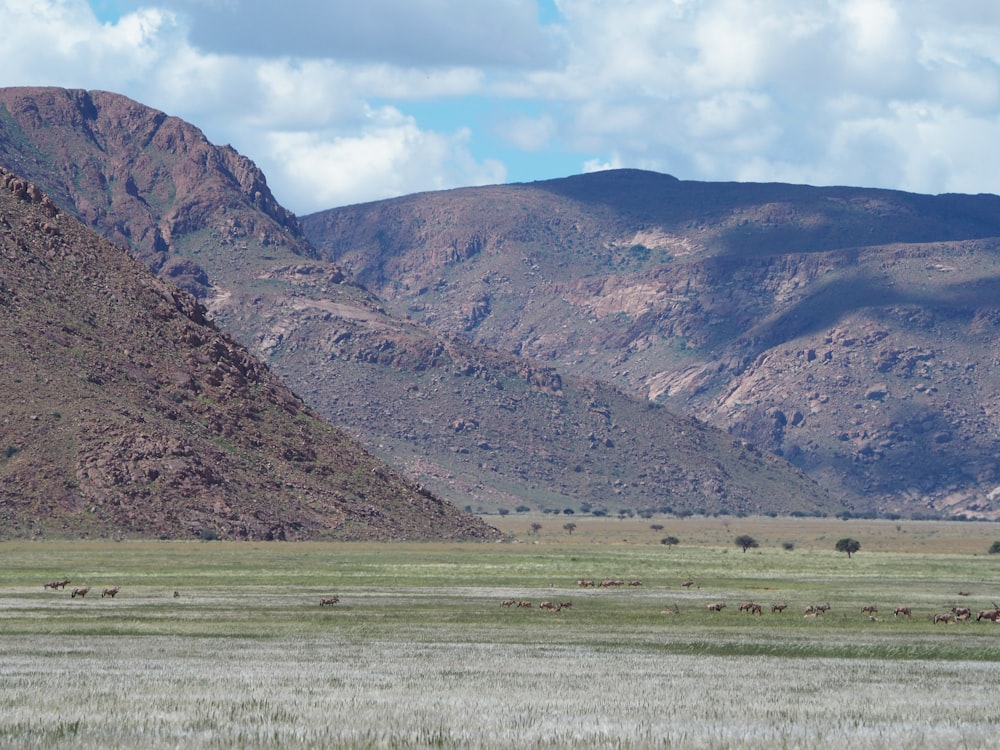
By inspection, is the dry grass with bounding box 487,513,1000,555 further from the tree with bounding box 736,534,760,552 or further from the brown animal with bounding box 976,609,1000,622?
the brown animal with bounding box 976,609,1000,622

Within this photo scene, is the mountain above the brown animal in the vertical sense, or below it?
above

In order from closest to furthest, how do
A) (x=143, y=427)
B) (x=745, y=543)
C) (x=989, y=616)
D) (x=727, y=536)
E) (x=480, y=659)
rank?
(x=480, y=659), (x=989, y=616), (x=143, y=427), (x=745, y=543), (x=727, y=536)

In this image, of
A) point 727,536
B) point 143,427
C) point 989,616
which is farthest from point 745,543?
point 989,616

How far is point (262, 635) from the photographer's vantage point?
A: 4488 cm

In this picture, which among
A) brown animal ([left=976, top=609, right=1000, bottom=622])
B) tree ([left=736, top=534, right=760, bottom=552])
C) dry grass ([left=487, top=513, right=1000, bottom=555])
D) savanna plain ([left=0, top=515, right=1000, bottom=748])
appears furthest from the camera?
dry grass ([left=487, top=513, right=1000, bottom=555])

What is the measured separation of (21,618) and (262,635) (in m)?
9.50

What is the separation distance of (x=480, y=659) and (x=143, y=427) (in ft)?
277

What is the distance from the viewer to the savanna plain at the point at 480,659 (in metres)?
26.4

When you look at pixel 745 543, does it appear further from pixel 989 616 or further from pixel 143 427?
pixel 989 616

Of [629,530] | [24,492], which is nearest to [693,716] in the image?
[24,492]

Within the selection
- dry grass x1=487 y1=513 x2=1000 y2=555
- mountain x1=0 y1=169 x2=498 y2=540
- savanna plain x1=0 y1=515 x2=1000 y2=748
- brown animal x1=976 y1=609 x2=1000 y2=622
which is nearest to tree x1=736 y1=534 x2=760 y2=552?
dry grass x1=487 y1=513 x2=1000 y2=555

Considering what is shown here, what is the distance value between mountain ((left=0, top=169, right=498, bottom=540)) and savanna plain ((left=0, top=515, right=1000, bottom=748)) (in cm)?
2574

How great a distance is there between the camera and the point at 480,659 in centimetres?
3875

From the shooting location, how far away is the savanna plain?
2639 cm
